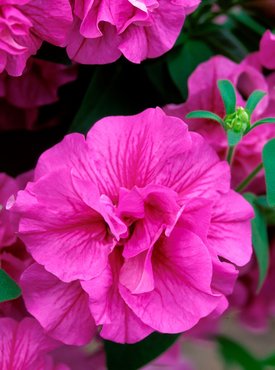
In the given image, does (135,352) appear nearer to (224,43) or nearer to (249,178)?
(249,178)

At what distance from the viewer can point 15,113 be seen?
2.07 ft

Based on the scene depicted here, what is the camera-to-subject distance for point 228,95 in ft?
1.76

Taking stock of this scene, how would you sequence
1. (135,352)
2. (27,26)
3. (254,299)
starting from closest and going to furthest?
1. (27,26)
2. (135,352)
3. (254,299)

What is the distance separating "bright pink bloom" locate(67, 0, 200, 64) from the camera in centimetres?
47

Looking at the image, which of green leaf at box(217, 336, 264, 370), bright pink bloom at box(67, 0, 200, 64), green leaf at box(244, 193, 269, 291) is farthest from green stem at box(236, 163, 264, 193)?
green leaf at box(217, 336, 264, 370)

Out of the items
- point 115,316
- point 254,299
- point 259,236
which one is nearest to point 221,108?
point 259,236

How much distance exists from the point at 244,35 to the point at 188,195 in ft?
1.06

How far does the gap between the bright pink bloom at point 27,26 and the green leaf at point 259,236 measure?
0.22 meters

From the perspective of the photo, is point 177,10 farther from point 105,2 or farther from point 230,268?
point 230,268

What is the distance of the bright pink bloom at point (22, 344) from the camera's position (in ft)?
1.61

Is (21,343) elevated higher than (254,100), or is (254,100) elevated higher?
(254,100)

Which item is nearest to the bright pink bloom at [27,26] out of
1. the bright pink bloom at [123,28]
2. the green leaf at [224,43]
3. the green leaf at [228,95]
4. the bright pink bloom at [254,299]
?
the bright pink bloom at [123,28]

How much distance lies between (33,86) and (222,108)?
0.49 ft

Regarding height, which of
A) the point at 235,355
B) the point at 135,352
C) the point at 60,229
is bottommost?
the point at 235,355
